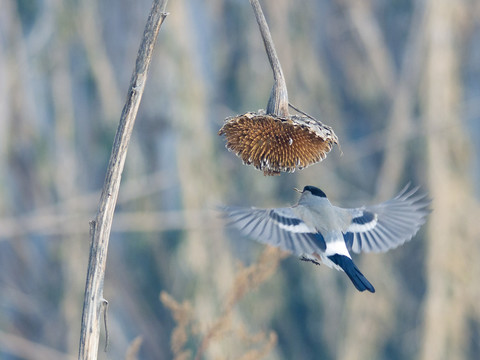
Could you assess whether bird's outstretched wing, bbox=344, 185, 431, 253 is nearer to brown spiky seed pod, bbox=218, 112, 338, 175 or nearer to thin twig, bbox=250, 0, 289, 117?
brown spiky seed pod, bbox=218, 112, 338, 175

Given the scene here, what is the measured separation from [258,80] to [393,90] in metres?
1.03

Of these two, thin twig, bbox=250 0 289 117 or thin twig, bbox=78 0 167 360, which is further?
thin twig, bbox=250 0 289 117

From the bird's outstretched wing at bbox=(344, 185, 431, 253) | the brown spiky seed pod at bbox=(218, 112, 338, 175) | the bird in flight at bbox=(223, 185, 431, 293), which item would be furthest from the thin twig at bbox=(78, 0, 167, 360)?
the bird's outstretched wing at bbox=(344, 185, 431, 253)

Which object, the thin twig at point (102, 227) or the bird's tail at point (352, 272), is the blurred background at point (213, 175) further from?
the thin twig at point (102, 227)

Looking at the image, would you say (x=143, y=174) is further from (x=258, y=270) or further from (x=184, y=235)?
(x=258, y=270)

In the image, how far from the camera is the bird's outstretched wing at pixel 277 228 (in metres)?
2.25

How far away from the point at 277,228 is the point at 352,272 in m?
0.30

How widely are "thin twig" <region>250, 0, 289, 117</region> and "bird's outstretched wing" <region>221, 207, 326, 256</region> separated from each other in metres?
0.63

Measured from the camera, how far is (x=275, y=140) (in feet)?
5.74

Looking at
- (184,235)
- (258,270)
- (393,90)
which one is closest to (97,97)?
(184,235)

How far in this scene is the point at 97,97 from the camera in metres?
4.55

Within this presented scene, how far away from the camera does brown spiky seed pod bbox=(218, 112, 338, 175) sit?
1727 mm

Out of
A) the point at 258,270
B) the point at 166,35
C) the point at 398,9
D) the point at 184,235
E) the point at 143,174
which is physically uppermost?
the point at 398,9

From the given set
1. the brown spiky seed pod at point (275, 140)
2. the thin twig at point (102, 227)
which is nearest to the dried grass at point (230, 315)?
the brown spiky seed pod at point (275, 140)
